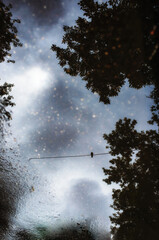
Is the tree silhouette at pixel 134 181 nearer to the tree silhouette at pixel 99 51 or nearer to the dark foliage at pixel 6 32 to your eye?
the tree silhouette at pixel 99 51

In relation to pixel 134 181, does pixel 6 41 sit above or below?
above

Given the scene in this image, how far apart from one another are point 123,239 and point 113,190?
6.47 ft

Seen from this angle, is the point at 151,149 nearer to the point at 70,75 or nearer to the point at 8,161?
the point at 70,75

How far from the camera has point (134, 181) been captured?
6.77m

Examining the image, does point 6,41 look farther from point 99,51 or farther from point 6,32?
point 99,51

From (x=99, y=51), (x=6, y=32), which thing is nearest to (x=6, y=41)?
(x=6, y=32)

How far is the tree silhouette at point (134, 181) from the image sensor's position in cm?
584

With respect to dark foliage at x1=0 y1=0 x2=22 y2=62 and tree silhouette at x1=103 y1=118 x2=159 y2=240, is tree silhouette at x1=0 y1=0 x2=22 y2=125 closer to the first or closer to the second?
dark foliage at x1=0 y1=0 x2=22 y2=62

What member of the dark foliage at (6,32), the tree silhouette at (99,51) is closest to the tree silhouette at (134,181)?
the tree silhouette at (99,51)

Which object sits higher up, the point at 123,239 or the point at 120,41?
the point at 120,41

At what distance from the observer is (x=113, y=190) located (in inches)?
289

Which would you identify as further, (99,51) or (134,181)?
(99,51)

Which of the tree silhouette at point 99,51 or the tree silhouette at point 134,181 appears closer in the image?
the tree silhouette at point 134,181

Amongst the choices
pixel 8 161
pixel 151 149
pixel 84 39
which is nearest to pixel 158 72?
pixel 151 149
